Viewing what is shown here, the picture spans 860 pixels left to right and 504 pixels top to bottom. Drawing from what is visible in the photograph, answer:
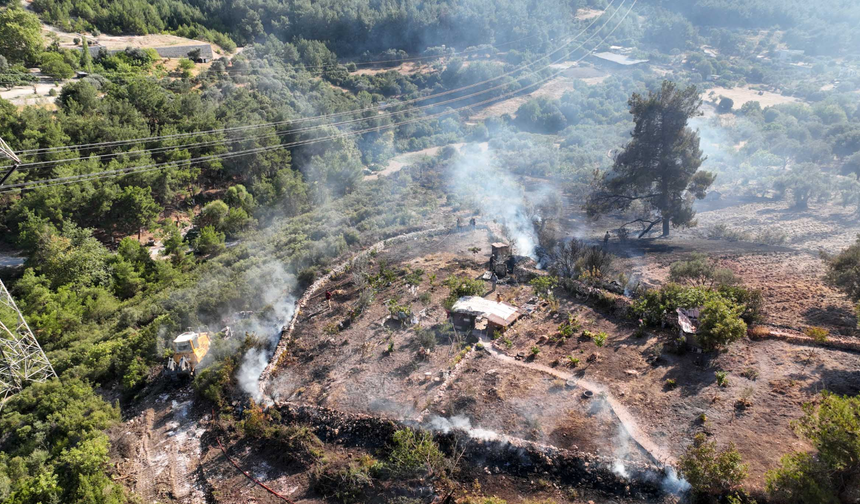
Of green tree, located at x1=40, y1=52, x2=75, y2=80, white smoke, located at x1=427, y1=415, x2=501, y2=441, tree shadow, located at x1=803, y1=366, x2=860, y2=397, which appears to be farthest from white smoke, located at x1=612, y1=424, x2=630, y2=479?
green tree, located at x1=40, y1=52, x2=75, y2=80

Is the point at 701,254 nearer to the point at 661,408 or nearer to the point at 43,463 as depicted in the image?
the point at 661,408

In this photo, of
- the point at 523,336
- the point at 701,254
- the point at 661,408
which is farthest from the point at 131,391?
the point at 701,254

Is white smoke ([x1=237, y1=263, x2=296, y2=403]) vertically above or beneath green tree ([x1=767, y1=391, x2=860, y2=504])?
beneath

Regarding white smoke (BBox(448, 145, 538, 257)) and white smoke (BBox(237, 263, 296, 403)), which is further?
white smoke (BBox(448, 145, 538, 257))

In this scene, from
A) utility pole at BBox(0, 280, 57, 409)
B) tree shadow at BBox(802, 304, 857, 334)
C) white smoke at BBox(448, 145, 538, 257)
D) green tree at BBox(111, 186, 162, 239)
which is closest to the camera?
tree shadow at BBox(802, 304, 857, 334)

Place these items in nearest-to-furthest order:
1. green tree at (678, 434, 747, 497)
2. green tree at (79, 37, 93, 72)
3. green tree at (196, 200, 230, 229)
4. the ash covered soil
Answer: green tree at (678, 434, 747, 497)
the ash covered soil
green tree at (196, 200, 230, 229)
green tree at (79, 37, 93, 72)

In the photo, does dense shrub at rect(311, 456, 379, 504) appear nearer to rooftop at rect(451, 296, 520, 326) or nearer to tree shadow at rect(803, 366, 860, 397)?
rooftop at rect(451, 296, 520, 326)

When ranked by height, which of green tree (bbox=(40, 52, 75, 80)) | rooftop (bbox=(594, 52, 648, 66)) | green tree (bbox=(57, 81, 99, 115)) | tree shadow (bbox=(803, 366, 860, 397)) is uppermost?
green tree (bbox=(40, 52, 75, 80))
